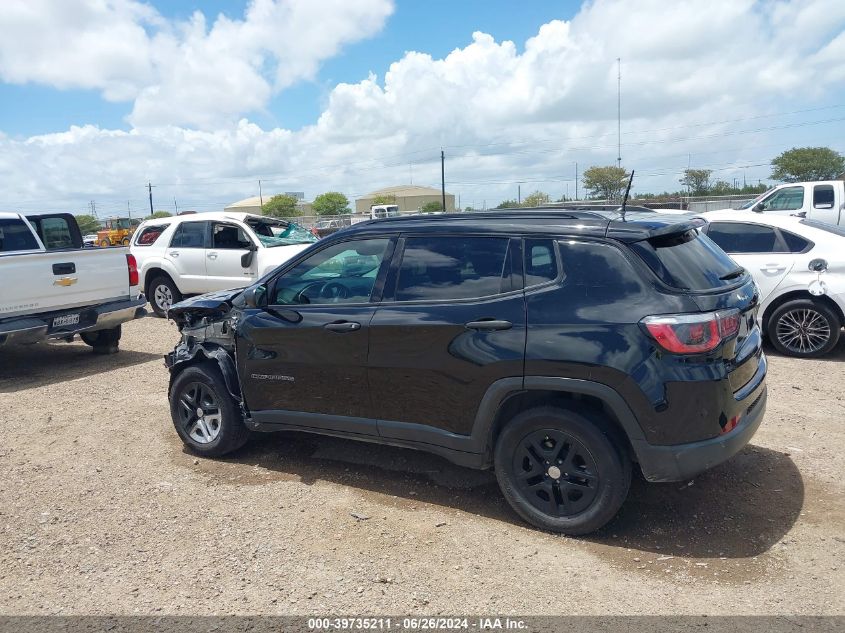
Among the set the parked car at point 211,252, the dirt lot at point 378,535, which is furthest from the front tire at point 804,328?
the parked car at point 211,252

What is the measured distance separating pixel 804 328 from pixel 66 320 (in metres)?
8.62

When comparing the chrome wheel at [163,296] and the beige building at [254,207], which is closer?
the chrome wheel at [163,296]

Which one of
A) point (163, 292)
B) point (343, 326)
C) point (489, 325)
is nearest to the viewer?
point (489, 325)

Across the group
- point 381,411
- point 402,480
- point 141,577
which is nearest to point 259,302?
point 381,411

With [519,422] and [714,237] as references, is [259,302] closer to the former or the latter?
[519,422]

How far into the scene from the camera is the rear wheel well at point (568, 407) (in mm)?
3539

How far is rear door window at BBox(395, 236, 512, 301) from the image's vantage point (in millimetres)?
3840

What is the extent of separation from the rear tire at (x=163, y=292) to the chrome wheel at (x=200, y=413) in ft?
24.5

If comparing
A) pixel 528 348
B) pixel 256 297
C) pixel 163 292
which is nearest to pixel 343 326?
pixel 256 297

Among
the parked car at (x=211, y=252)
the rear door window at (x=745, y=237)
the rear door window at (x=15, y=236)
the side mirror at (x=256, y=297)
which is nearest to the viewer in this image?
the side mirror at (x=256, y=297)

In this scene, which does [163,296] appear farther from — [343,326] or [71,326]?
[343,326]

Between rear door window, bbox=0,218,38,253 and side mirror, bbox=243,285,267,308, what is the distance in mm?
5355

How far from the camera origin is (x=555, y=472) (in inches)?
144

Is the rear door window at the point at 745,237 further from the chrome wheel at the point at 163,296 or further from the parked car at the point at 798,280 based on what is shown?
the chrome wheel at the point at 163,296
